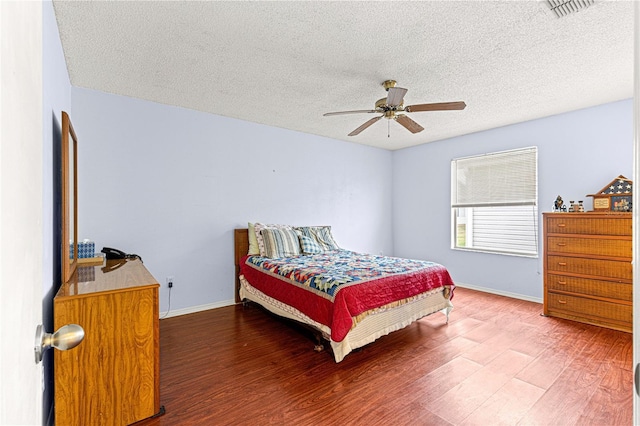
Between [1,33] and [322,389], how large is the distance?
2277mm

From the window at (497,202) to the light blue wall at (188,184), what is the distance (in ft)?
6.77

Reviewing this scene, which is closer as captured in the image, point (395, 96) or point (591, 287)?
point (395, 96)

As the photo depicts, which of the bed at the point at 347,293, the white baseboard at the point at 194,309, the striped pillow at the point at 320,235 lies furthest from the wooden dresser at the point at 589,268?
the white baseboard at the point at 194,309

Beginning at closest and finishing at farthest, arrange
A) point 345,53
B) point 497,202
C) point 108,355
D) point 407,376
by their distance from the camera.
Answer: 1. point 108,355
2. point 407,376
3. point 345,53
4. point 497,202

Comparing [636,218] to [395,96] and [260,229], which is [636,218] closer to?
[395,96]

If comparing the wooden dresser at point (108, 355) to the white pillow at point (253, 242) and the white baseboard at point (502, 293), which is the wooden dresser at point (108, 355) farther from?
the white baseboard at point (502, 293)

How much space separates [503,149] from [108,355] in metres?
4.98

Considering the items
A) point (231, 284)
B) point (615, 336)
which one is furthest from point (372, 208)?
point (615, 336)

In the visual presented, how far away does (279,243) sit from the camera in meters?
3.87

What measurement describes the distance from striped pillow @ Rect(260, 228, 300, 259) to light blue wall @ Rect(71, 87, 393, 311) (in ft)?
1.58

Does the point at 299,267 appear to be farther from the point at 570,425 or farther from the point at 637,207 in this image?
the point at 637,207

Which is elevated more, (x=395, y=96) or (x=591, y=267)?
(x=395, y=96)

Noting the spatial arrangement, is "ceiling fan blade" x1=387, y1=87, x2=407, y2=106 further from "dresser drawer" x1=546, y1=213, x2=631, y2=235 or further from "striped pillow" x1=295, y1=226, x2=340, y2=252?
"dresser drawer" x1=546, y1=213, x2=631, y2=235

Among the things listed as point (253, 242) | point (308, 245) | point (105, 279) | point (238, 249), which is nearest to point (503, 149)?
point (308, 245)
